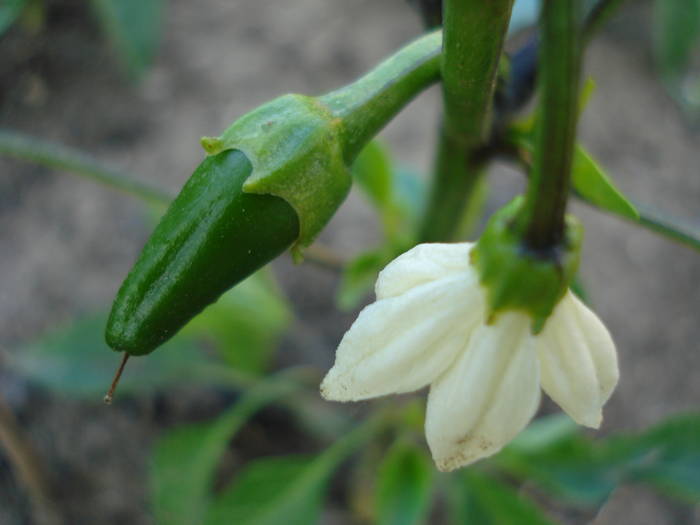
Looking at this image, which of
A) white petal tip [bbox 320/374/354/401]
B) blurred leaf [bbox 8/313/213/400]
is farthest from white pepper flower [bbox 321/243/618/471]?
blurred leaf [bbox 8/313/213/400]

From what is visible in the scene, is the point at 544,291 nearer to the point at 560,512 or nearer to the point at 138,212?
the point at 560,512

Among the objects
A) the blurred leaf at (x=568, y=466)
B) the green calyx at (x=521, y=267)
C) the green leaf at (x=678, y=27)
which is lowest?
the blurred leaf at (x=568, y=466)

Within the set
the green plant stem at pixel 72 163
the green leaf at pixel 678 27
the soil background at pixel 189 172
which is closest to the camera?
the green plant stem at pixel 72 163

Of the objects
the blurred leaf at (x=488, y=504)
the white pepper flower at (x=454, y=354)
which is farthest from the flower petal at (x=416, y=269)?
the blurred leaf at (x=488, y=504)

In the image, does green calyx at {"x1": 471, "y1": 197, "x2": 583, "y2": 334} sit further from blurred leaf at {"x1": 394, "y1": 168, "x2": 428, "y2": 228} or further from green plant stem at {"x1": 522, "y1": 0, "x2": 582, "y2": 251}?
blurred leaf at {"x1": 394, "y1": 168, "x2": 428, "y2": 228}

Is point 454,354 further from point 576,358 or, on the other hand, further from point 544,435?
point 544,435

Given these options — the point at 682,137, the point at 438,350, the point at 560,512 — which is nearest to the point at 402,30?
the point at 682,137

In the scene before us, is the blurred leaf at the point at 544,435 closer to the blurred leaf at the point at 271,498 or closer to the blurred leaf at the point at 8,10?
the blurred leaf at the point at 271,498
